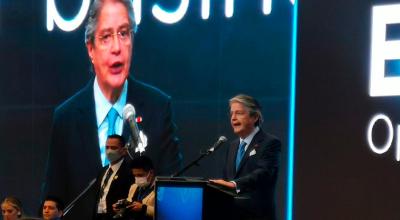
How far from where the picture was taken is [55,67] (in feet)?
24.6

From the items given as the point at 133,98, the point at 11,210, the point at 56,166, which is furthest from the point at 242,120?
the point at 56,166

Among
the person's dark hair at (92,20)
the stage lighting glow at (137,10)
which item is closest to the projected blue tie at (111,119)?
the person's dark hair at (92,20)

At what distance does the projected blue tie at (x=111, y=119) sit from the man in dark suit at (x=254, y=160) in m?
1.51

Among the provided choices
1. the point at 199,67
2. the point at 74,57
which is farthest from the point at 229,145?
the point at 74,57

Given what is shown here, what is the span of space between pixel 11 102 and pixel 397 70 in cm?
365

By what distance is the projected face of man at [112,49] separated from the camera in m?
7.18

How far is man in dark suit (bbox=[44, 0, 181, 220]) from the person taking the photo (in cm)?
698

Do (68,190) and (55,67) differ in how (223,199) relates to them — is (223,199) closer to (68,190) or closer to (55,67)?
(68,190)

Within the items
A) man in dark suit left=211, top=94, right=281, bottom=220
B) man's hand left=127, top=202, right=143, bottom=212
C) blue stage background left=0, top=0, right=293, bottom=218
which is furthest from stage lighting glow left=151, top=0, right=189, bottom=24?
man's hand left=127, top=202, right=143, bottom=212

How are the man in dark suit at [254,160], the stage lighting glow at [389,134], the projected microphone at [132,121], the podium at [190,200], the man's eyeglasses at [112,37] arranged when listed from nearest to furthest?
1. the podium at [190,200]
2. the man in dark suit at [254,160]
3. the stage lighting glow at [389,134]
4. the projected microphone at [132,121]
5. the man's eyeglasses at [112,37]

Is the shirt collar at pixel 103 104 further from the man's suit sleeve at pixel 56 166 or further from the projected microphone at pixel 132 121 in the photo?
the man's suit sleeve at pixel 56 166

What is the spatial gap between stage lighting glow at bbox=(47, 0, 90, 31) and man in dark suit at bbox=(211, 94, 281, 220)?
2.09m

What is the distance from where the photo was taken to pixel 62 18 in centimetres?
748

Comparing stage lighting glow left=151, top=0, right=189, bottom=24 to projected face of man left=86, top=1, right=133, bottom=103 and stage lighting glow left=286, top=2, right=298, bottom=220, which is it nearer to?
projected face of man left=86, top=1, right=133, bottom=103
